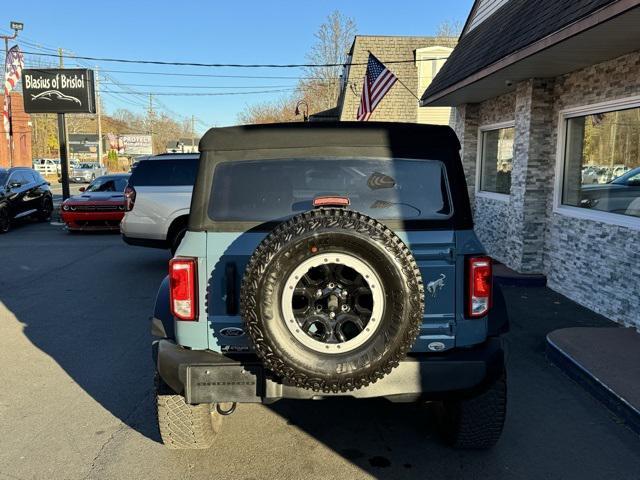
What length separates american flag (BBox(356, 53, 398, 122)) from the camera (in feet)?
45.0

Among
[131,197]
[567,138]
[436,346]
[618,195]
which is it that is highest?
[567,138]

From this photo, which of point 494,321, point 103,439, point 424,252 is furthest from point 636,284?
point 103,439

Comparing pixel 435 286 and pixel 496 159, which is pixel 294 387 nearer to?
pixel 435 286

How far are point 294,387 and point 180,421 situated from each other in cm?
96

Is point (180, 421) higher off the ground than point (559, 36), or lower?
lower

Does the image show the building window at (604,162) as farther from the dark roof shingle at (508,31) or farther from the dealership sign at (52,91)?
the dealership sign at (52,91)

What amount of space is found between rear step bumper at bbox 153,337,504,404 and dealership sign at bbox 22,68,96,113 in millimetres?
18111

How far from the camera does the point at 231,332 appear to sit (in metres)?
2.95

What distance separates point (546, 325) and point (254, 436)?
385 centimetres

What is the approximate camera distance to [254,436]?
3668mm

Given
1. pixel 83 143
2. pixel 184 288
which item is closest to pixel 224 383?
pixel 184 288

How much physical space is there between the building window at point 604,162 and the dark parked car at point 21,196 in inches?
526

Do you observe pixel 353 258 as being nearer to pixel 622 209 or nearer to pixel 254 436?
pixel 254 436

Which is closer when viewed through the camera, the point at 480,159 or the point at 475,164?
the point at 480,159
